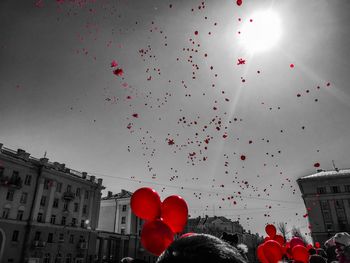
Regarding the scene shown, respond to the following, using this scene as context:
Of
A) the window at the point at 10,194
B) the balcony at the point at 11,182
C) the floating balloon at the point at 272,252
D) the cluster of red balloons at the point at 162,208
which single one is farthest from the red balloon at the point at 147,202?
the window at the point at 10,194

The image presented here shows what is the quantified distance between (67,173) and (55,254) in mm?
9898

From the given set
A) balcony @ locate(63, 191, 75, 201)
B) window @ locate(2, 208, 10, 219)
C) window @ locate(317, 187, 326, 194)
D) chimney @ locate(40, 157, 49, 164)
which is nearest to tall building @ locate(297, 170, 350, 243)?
window @ locate(317, 187, 326, 194)

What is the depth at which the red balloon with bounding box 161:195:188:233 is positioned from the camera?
4.26 m

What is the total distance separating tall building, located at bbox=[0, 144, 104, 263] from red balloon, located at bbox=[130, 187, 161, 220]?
28.2 metres

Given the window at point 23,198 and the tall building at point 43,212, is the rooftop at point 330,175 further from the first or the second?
the window at point 23,198

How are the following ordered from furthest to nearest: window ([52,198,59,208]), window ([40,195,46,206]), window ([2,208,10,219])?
window ([52,198,59,208])
window ([40,195,46,206])
window ([2,208,10,219])

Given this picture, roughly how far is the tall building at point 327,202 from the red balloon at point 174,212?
42.8 metres

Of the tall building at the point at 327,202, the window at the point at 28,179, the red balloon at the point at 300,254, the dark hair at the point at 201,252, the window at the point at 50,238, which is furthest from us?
the tall building at the point at 327,202

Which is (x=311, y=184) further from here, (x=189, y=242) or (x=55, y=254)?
(x=189, y=242)

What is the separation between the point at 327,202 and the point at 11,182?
43439 millimetres

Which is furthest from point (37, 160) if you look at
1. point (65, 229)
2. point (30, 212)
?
point (65, 229)

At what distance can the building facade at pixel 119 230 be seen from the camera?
40375 mm

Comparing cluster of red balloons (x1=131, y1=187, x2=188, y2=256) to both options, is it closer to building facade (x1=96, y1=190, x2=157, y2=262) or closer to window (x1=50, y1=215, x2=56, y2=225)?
window (x1=50, y1=215, x2=56, y2=225)

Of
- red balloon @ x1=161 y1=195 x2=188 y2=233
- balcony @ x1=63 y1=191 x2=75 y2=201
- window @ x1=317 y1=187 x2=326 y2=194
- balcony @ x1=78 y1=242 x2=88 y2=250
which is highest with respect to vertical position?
window @ x1=317 y1=187 x2=326 y2=194
